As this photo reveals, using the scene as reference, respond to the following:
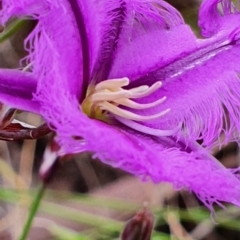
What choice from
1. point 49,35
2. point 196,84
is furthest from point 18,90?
point 196,84

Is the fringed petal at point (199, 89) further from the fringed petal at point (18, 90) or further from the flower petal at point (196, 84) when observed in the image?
the fringed petal at point (18, 90)

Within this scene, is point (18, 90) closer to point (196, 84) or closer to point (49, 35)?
point (49, 35)

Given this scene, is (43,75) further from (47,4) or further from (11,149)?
(11,149)

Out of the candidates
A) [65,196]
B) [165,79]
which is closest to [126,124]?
[165,79]

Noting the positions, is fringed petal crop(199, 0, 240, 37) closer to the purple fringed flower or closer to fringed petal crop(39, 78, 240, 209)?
the purple fringed flower

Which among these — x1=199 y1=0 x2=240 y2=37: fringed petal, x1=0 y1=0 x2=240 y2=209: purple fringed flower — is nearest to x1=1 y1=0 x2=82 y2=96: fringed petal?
x1=0 y1=0 x2=240 y2=209: purple fringed flower

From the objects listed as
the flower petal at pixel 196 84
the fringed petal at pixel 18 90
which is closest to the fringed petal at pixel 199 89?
the flower petal at pixel 196 84
